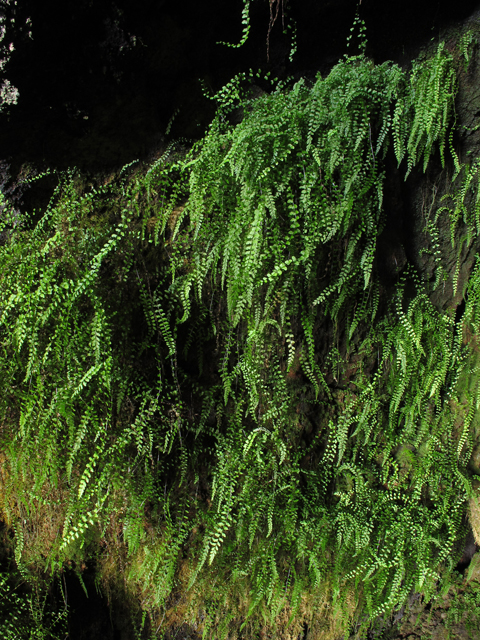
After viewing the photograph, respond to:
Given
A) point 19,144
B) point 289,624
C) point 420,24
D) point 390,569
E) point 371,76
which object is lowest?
point 289,624

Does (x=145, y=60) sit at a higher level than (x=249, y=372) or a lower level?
higher

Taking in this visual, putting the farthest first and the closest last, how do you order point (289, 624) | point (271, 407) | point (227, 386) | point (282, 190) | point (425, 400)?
A: point (289, 624) < point (425, 400) < point (271, 407) < point (227, 386) < point (282, 190)

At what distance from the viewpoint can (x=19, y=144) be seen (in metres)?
2.01

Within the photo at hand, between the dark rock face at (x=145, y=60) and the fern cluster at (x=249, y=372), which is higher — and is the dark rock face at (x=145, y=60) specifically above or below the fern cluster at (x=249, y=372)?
above

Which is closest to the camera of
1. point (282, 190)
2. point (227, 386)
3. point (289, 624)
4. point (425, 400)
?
point (282, 190)

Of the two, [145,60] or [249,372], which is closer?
[249,372]

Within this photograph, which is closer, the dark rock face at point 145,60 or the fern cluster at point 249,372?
the fern cluster at point 249,372

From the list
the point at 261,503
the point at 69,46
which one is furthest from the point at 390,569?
the point at 69,46

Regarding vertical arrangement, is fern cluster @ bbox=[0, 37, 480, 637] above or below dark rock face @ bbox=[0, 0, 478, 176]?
below

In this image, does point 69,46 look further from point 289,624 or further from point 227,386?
point 289,624

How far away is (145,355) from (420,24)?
2159 millimetres

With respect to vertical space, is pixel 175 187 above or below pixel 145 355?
above

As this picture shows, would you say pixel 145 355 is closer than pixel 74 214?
No

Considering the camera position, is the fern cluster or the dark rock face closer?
the fern cluster
